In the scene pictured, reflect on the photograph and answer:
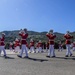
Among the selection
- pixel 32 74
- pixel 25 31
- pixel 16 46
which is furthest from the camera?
pixel 16 46

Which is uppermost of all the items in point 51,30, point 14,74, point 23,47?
point 51,30

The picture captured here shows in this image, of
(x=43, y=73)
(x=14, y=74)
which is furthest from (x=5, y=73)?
(x=43, y=73)

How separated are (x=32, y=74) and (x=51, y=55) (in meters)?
12.7

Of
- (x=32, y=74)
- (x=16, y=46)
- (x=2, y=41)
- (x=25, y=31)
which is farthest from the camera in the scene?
(x=16, y=46)

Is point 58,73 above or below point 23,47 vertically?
below

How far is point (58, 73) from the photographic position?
13133 millimetres

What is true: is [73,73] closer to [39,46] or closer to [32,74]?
[32,74]

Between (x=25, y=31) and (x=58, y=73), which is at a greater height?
(x=25, y=31)

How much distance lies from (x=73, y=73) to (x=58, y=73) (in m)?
0.70

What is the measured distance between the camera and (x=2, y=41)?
28062 millimetres

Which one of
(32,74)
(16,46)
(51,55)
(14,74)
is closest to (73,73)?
(32,74)

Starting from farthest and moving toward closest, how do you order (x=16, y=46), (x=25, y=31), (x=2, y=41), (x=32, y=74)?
(x=16, y=46)
(x=2, y=41)
(x=25, y=31)
(x=32, y=74)

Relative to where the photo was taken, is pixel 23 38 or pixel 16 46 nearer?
pixel 23 38

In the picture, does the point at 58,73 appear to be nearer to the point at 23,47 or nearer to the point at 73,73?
the point at 73,73
